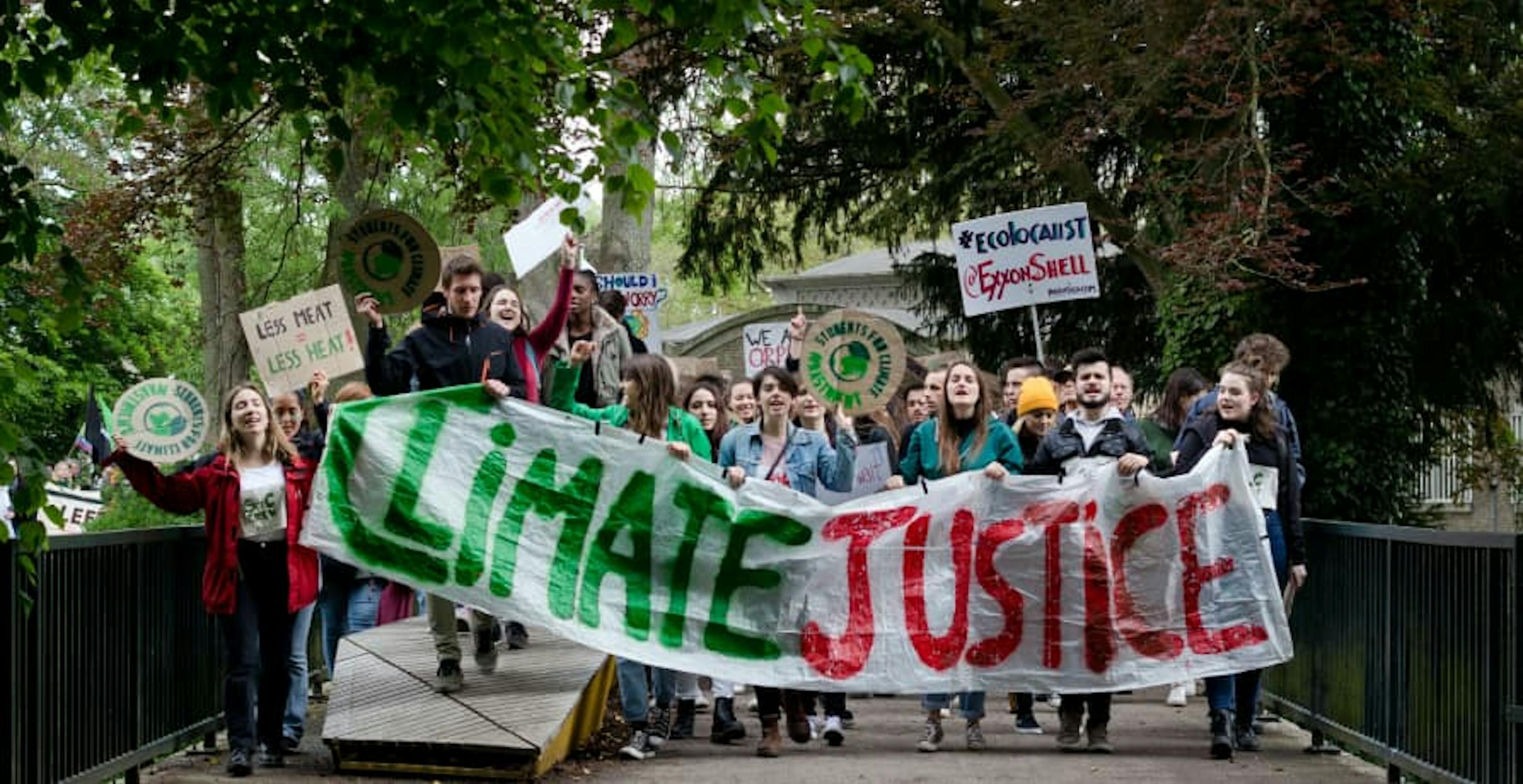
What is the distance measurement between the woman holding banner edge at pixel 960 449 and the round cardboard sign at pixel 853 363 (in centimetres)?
→ 84

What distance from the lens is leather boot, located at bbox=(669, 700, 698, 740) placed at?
11.6m

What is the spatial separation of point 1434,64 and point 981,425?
9.23 m

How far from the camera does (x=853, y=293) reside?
45.3 m

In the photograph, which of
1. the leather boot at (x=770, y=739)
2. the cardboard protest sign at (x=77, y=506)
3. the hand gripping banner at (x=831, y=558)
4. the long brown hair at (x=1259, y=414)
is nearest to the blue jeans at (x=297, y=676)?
the hand gripping banner at (x=831, y=558)

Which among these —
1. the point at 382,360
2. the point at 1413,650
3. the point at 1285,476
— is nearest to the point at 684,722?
the point at 382,360

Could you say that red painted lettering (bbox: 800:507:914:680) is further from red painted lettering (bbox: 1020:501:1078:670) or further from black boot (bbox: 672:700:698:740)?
black boot (bbox: 672:700:698:740)

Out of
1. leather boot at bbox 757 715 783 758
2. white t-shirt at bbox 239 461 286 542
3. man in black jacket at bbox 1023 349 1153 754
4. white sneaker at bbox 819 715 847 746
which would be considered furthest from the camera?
white sneaker at bbox 819 715 847 746

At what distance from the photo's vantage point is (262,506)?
10266 mm

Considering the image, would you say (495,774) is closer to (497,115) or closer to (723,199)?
(497,115)

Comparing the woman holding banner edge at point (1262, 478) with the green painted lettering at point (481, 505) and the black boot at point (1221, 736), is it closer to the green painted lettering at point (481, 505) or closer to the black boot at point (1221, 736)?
the black boot at point (1221, 736)

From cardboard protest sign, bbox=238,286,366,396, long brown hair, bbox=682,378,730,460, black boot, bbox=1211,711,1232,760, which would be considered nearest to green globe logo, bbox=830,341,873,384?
long brown hair, bbox=682,378,730,460

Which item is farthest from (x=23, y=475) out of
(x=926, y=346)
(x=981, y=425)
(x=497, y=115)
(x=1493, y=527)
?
(x=1493, y=527)

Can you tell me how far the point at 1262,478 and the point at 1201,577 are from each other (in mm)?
623

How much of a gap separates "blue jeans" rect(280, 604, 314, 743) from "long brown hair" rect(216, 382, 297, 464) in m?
0.77
